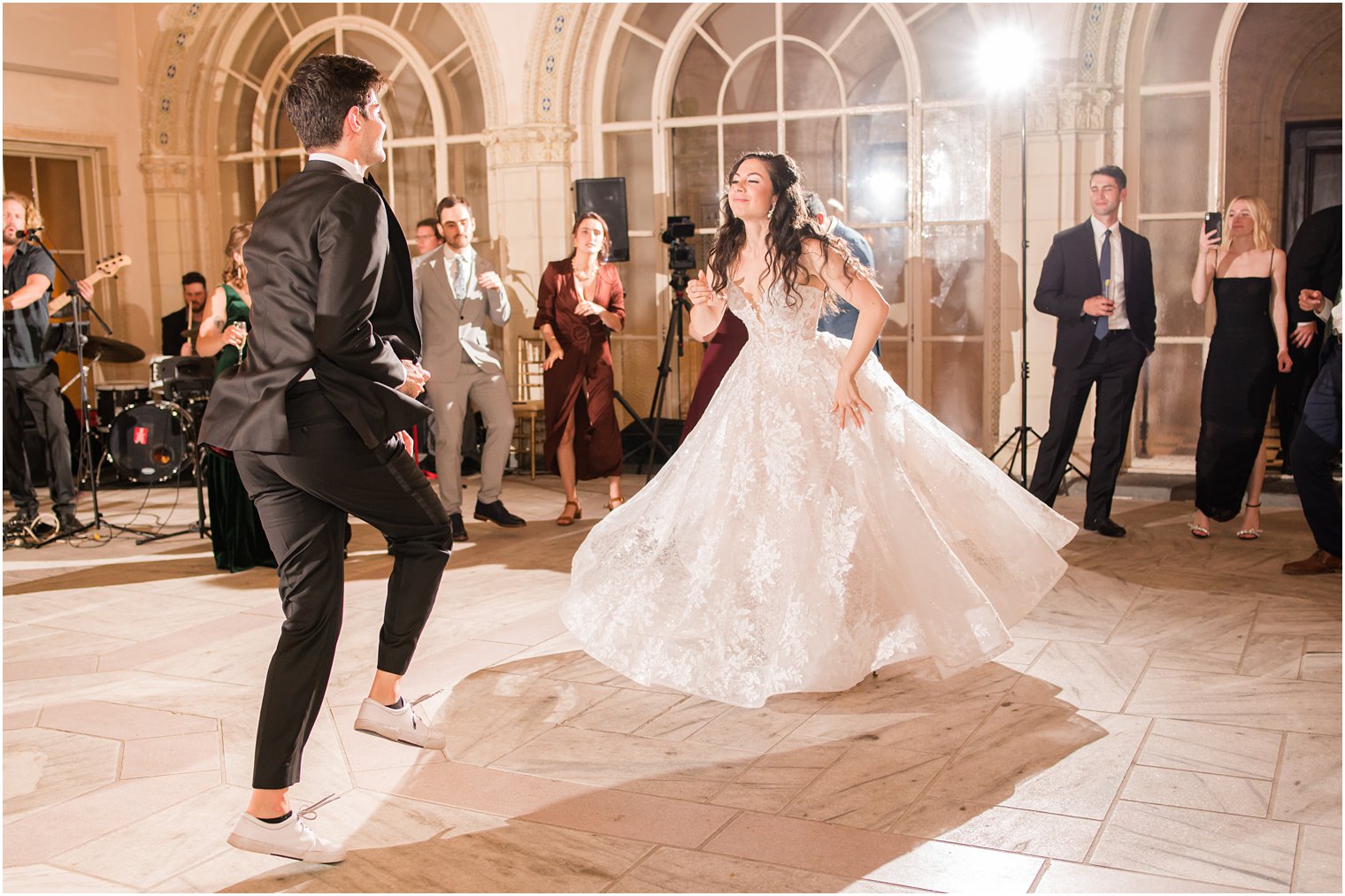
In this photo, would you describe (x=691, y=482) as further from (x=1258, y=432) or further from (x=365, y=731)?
(x=1258, y=432)

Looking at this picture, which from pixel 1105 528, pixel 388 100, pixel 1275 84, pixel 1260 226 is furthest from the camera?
pixel 1275 84

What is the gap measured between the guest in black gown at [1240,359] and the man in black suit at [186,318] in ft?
23.0

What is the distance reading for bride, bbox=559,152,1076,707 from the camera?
11.6 feet

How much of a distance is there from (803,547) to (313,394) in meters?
1.59

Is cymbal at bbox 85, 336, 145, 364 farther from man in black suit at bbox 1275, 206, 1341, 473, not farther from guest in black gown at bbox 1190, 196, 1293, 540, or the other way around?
man in black suit at bbox 1275, 206, 1341, 473

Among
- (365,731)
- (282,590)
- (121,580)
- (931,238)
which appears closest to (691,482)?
(365,731)

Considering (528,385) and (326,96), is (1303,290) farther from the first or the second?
(528,385)

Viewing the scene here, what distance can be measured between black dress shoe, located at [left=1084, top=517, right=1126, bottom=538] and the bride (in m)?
2.26

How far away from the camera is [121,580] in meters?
5.70

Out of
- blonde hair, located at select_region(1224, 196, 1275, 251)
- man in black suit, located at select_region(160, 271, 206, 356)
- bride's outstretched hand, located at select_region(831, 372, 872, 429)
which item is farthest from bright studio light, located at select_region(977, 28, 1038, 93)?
man in black suit, located at select_region(160, 271, 206, 356)

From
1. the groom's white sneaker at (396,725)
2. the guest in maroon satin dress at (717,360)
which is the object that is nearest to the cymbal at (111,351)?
the guest in maroon satin dress at (717,360)

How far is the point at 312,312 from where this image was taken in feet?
8.48

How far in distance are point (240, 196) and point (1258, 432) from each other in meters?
8.58

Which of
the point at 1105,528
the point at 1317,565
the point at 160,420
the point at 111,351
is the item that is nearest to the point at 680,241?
the point at 1105,528
